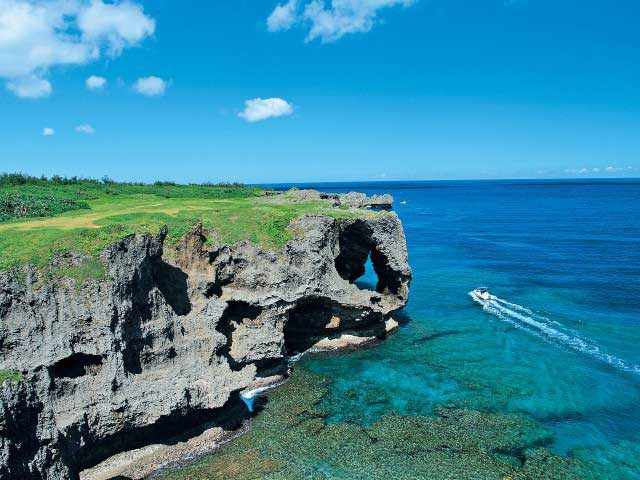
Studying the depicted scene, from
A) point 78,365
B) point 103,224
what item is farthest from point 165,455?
point 103,224

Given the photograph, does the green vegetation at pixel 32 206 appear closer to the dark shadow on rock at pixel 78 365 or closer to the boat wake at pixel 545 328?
the dark shadow on rock at pixel 78 365

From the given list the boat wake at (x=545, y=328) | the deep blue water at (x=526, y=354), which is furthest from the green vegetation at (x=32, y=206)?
the boat wake at (x=545, y=328)

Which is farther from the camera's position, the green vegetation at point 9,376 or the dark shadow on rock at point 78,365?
the dark shadow on rock at point 78,365

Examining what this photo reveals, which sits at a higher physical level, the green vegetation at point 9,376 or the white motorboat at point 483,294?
the green vegetation at point 9,376

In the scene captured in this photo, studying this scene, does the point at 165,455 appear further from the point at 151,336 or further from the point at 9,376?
the point at 9,376

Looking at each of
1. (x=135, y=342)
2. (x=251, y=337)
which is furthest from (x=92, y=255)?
(x=251, y=337)

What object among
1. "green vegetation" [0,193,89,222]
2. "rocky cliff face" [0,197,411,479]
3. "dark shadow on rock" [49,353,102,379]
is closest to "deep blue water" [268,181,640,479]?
"rocky cliff face" [0,197,411,479]
